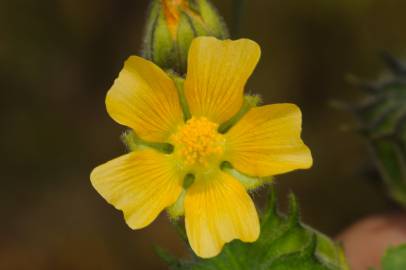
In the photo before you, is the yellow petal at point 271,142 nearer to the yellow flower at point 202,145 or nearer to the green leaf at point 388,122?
the yellow flower at point 202,145

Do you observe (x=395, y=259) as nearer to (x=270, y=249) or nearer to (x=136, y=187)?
(x=270, y=249)

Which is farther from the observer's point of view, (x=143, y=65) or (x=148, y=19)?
(x=148, y=19)

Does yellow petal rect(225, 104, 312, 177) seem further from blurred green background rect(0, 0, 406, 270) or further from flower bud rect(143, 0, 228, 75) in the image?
blurred green background rect(0, 0, 406, 270)

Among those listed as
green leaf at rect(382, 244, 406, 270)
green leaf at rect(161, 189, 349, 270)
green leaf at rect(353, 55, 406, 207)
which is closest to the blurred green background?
green leaf at rect(353, 55, 406, 207)

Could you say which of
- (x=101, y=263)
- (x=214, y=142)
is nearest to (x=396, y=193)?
(x=214, y=142)

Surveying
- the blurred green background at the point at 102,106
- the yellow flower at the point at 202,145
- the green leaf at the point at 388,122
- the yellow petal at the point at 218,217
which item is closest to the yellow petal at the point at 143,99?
the yellow flower at the point at 202,145

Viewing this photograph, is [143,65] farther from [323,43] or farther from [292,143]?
[323,43]

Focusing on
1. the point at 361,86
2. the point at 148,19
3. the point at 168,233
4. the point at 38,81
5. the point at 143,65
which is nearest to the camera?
the point at 143,65
